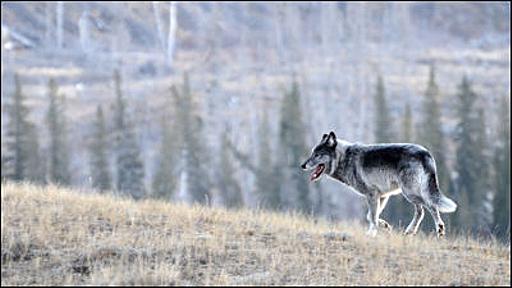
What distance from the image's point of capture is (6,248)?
10820 mm

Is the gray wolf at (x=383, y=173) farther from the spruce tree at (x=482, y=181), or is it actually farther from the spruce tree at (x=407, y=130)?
the spruce tree at (x=407, y=130)

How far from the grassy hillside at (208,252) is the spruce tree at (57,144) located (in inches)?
1467

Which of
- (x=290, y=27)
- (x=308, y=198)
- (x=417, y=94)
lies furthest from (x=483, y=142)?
(x=290, y=27)

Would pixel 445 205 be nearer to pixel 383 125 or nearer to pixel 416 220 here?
pixel 416 220

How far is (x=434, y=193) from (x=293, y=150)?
42260mm

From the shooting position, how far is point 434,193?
1290cm

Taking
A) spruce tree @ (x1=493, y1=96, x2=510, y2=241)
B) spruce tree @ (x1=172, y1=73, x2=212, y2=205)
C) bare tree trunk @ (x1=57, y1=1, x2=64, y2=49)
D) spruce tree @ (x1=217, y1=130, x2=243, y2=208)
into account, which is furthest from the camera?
bare tree trunk @ (x1=57, y1=1, x2=64, y2=49)

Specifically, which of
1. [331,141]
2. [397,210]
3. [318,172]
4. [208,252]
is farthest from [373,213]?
[397,210]

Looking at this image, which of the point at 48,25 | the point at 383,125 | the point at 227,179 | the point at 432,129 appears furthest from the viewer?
the point at 48,25

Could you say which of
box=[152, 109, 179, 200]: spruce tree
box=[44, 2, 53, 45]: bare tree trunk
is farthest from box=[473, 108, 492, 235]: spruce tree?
box=[44, 2, 53, 45]: bare tree trunk

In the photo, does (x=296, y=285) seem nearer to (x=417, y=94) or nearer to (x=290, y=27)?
(x=417, y=94)

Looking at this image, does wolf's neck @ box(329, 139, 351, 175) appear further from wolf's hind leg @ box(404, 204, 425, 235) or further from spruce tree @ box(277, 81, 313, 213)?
spruce tree @ box(277, 81, 313, 213)

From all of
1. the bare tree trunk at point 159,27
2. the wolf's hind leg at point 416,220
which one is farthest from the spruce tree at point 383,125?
the wolf's hind leg at point 416,220

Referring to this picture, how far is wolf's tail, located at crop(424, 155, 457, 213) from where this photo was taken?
12.7m
